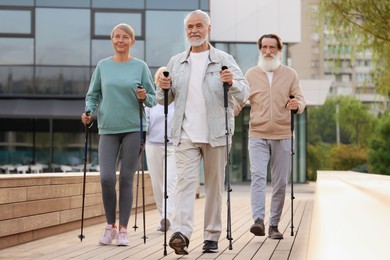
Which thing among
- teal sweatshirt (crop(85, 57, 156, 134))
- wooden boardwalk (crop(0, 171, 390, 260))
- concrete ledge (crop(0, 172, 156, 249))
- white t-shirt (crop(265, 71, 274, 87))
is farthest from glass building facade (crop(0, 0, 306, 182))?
teal sweatshirt (crop(85, 57, 156, 134))

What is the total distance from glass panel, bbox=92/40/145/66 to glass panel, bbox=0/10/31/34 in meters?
2.16

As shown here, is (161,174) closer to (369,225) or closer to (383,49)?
(369,225)

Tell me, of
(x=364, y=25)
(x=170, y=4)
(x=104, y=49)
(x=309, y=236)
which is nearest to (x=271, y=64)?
(x=309, y=236)

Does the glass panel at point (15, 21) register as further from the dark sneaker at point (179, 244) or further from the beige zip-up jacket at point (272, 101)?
the dark sneaker at point (179, 244)

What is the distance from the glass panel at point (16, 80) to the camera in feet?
92.8

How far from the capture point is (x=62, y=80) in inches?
1131

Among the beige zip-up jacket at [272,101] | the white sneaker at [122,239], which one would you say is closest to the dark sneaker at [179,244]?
the white sneaker at [122,239]

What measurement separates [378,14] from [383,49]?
0.72 metres

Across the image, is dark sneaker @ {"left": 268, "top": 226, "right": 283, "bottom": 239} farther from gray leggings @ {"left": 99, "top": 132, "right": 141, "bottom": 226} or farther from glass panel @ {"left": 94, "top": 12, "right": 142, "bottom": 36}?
glass panel @ {"left": 94, "top": 12, "right": 142, "bottom": 36}

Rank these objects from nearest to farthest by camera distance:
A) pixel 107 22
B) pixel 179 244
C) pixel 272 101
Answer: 1. pixel 179 244
2. pixel 272 101
3. pixel 107 22

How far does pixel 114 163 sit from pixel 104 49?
21227mm

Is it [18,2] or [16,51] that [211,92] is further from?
[18,2]

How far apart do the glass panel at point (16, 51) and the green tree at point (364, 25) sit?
39.2ft

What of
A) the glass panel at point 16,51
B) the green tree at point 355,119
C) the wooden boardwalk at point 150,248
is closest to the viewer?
the wooden boardwalk at point 150,248
